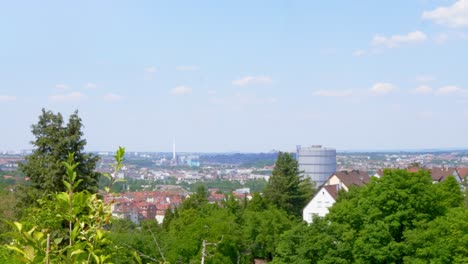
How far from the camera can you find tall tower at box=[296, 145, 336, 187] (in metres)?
135

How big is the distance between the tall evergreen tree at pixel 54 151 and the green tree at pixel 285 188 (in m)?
24.4

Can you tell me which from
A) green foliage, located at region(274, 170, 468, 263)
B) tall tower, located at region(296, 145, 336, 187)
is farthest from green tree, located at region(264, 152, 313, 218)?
tall tower, located at region(296, 145, 336, 187)

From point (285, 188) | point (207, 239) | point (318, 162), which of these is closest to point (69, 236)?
point (207, 239)

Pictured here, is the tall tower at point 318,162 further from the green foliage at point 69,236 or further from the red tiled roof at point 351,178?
the green foliage at point 69,236

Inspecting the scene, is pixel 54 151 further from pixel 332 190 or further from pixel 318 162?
pixel 318 162

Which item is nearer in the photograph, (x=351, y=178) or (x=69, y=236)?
(x=69, y=236)

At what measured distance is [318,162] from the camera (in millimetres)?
135250

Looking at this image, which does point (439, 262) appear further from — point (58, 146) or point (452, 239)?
point (58, 146)

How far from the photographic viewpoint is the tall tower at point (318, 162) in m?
135

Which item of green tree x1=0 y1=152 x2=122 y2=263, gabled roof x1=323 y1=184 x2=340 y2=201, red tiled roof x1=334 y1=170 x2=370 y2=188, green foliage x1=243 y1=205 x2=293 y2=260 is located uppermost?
green tree x1=0 y1=152 x2=122 y2=263

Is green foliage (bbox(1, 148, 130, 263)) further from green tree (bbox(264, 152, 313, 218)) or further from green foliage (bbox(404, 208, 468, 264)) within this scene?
green tree (bbox(264, 152, 313, 218))

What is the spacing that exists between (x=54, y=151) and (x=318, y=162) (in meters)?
119

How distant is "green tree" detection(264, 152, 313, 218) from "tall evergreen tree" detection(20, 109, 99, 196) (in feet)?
80.2

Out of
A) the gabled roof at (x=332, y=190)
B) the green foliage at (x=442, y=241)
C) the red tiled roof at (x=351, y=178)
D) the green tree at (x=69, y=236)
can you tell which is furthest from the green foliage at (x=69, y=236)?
the red tiled roof at (x=351, y=178)
